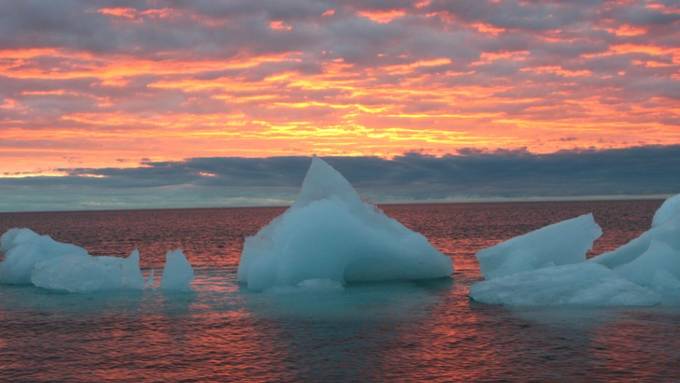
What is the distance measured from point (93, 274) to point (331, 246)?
10784 millimetres

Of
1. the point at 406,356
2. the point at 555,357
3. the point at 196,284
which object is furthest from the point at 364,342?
the point at 196,284

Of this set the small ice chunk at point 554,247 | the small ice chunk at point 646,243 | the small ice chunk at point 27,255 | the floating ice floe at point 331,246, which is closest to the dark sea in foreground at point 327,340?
the floating ice floe at point 331,246

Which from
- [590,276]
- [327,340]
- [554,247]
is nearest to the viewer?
[327,340]

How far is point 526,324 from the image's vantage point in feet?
62.8

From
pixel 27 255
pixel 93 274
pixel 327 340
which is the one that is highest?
pixel 27 255

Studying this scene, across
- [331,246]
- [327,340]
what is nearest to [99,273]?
[331,246]

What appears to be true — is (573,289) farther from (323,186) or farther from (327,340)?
(323,186)

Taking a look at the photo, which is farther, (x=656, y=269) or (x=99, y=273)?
(x=99, y=273)

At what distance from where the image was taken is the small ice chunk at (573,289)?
71.9 feet

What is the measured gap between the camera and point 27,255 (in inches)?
1270

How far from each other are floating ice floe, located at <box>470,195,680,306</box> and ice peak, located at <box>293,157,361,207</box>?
7016mm

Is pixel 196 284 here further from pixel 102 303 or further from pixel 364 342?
pixel 364 342

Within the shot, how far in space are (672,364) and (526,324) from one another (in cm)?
512

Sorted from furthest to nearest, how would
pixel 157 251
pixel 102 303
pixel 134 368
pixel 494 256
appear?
pixel 157 251 → pixel 494 256 → pixel 102 303 → pixel 134 368
